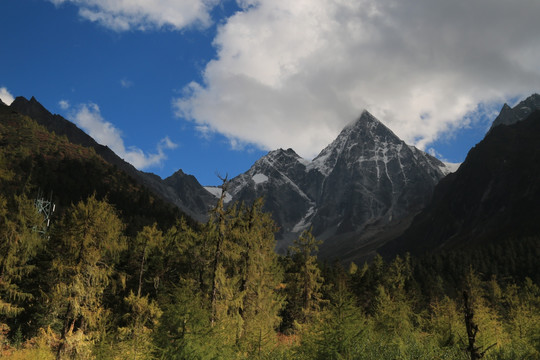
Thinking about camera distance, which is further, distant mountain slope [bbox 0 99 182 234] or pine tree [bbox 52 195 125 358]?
distant mountain slope [bbox 0 99 182 234]

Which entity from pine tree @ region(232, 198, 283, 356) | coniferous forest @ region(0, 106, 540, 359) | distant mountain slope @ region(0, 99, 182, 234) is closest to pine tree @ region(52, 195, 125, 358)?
coniferous forest @ region(0, 106, 540, 359)

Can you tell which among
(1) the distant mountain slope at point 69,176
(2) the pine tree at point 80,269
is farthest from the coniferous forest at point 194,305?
(1) the distant mountain slope at point 69,176

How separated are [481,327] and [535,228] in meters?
142

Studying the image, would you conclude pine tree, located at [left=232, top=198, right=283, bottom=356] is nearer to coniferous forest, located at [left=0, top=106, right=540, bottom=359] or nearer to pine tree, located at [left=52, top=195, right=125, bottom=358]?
coniferous forest, located at [left=0, top=106, right=540, bottom=359]

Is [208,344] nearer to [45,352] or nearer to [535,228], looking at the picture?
[45,352]

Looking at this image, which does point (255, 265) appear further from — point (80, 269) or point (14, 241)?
point (14, 241)

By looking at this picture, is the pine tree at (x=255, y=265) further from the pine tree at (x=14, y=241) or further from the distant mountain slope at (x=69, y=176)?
the distant mountain slope at (x=69, y=176)

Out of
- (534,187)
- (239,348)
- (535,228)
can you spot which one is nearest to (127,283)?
(239,348)

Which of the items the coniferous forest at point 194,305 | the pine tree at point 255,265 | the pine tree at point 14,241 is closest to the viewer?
the coniferous forest at point 194,305

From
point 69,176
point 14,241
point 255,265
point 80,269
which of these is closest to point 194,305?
point 80,269

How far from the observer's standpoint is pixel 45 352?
1894 cm

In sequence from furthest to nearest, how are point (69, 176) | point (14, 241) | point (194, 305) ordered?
point (69, 176), point (14, 241), point (194, 305)

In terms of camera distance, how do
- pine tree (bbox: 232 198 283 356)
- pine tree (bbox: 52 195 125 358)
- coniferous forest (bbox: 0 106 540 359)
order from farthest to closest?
pine tree (bbox: 232 198 283 356), pine tree (bbox: 52 195 125 358), coniferous forest (bbox: 0 106 540 359)

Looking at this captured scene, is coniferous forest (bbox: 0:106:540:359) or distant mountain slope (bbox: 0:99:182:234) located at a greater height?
distant mountain slope (bbox: 0:99:182:234)
